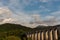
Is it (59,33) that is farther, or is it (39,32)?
(39,32)

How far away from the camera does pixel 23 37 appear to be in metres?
11.6

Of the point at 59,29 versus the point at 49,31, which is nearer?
the point at 59,29

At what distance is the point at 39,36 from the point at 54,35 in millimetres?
1346

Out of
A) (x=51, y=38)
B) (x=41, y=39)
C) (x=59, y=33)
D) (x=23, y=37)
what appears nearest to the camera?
(x=59, y=33)

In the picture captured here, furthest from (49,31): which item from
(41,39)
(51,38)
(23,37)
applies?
(23,37)

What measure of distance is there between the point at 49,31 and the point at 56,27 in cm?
46

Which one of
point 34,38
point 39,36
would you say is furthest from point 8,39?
point 39,36

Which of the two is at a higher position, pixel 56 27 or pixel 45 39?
pixel 56 27

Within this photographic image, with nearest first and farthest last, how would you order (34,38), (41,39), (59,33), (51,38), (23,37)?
(59,33), (51,38), (41,39), (34,38), (23,37)

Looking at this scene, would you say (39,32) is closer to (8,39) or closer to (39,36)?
(39,36)

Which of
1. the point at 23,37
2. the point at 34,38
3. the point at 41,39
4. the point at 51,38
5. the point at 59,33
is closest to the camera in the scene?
the point at 59,33

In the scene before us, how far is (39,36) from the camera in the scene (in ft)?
25.0

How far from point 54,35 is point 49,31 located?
35cm

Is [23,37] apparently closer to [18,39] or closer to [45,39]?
[18,39]
